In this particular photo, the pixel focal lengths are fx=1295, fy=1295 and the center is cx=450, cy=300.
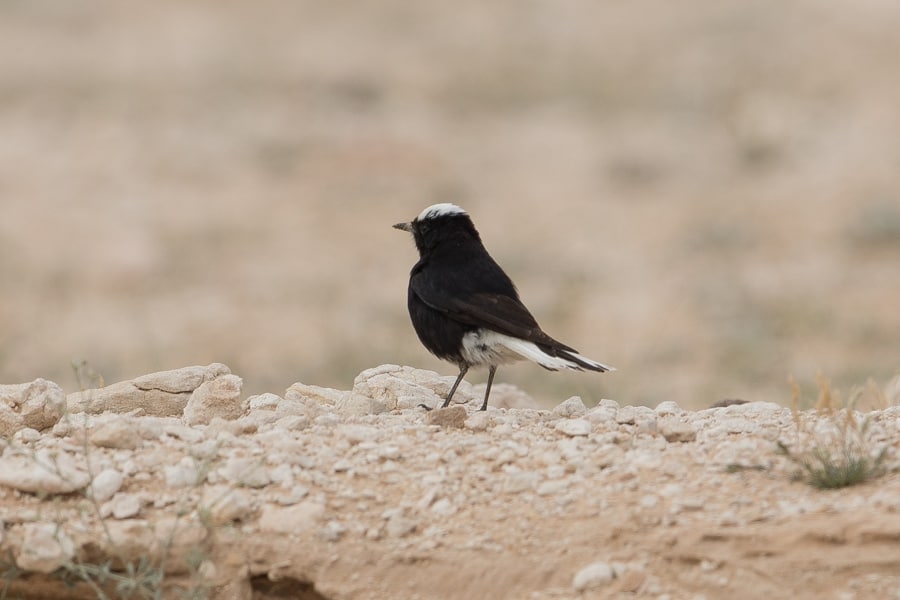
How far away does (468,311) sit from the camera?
604 centimetres

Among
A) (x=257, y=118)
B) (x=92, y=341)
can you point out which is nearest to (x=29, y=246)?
(x=92, y=341)

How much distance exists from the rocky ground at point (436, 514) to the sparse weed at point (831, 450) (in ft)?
0.08

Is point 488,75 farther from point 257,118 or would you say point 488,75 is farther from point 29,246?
point 29,246

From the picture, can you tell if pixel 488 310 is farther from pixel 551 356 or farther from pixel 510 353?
pixel 551 356

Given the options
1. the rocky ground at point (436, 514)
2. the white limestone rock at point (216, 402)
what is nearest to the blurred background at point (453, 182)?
the rocky ground at point (436, 514)

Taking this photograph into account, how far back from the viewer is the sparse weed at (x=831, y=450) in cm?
423

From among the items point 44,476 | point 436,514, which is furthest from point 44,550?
point 436,514

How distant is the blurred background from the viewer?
13.4m

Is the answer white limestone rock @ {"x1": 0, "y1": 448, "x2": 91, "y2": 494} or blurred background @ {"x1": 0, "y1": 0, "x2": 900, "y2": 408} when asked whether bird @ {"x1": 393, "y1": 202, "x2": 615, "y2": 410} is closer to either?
white limestone rock @ {"x1": 0, "y1": 448, "x2": 91, "y2": 494}

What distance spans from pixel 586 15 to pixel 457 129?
31.1 ft

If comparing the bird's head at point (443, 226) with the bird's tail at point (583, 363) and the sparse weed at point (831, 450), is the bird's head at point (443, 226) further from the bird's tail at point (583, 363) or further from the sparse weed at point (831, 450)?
the sparse weed at point (831, 450)

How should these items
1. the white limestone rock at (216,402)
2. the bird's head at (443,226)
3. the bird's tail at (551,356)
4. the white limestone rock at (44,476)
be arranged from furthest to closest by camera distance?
the bird's head at (443,226) → the bird's tail at (551,356) → the white limestone rock at (216,402) → the white limestone rock at (44,476)

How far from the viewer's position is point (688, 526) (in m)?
4.10

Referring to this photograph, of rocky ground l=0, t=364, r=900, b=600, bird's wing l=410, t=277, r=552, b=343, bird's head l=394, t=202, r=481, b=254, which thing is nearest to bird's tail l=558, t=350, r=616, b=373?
bird's wing l=410, t=277, r=552, b=343
